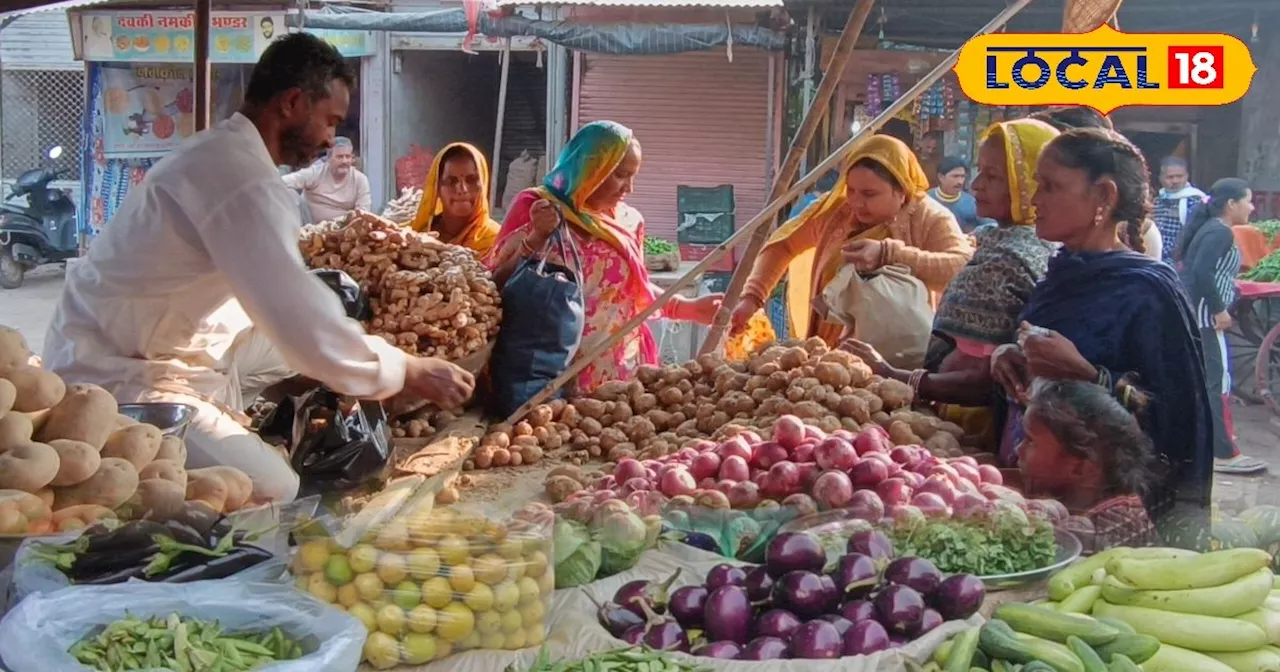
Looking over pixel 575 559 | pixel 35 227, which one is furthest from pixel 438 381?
pixel 35 227

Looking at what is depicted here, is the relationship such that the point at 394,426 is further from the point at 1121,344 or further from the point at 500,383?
the point at 1121,344

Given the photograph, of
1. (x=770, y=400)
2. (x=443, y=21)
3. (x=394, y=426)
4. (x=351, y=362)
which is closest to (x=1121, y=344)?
(x=770, y=400)

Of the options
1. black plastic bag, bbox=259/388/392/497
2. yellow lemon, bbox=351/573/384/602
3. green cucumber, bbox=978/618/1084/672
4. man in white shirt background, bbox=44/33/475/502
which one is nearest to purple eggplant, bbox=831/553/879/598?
green cucumber, bbox=978/618/1084/672

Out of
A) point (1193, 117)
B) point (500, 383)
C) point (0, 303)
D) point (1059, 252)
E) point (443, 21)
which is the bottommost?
point (0, 303)

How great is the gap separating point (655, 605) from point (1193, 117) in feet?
8.84

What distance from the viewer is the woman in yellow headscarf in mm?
3014

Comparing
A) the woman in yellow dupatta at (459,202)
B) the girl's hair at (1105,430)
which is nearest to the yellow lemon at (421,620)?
the girl's hair at (1105,430)

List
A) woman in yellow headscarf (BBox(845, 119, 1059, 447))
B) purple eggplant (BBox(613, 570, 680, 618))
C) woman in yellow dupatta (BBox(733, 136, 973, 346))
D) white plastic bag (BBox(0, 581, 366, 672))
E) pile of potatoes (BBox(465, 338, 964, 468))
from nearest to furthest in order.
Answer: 1. white plastic bag (BBox(0, 581, 366, 672))
2. purple eggplant (BBox(613, 570, 680, 618))
3. woman in yellow headscarf (BBox(845, 119, 1059, 447))
4. pile of potatoes (BBox(465, 338, 964, 468))
5. woman in yellow dupatta (BBox(733, 136, 973, 346))

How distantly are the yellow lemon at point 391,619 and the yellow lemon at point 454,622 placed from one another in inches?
2.3

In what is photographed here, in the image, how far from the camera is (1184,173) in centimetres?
398

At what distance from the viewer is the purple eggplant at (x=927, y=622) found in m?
1.96

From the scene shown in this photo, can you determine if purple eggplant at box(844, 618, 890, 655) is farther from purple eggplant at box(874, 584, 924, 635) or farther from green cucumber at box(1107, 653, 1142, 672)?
green cucumber at box(1107, 653, 1142, 672)

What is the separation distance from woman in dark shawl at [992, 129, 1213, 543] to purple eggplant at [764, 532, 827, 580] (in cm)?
112

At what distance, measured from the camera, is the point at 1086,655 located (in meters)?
1.86
